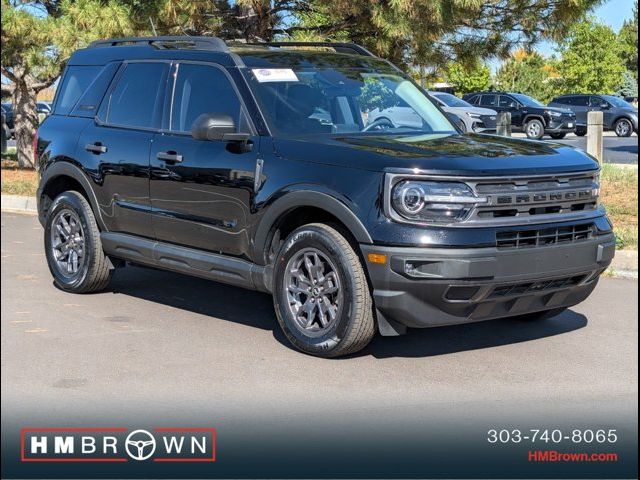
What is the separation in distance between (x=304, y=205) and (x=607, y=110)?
33.3 m

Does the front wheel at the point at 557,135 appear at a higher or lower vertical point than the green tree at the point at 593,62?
lower

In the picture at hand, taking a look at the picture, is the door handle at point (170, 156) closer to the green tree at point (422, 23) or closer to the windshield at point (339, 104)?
the windshield at point (339, 104)

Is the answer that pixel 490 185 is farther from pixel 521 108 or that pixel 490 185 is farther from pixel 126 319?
pixel 521 108

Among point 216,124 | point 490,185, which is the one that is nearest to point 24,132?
point 216,124

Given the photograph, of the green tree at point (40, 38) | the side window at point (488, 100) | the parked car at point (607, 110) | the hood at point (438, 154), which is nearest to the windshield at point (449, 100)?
the side window at point (488, 100)

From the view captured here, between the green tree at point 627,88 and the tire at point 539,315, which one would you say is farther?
the green tree at point 627,88

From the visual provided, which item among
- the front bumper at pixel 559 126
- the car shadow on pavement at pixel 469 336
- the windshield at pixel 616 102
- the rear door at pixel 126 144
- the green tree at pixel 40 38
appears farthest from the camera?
the windshield at pixel 616 102

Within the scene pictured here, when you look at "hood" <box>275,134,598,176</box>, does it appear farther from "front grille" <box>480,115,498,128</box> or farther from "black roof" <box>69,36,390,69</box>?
"front grille" <box>480,115,498,128</box>

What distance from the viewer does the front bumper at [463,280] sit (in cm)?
604

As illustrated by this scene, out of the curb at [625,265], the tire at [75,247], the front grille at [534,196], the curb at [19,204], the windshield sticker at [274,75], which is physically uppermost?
the windshield sticker at [274,75]

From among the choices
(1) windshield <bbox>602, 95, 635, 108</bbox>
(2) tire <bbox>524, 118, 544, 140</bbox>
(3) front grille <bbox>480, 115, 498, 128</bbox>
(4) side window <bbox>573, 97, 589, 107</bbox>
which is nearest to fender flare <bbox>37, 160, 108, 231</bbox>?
(3) front grille <bbox>480, 115, 498, 128</bbox>

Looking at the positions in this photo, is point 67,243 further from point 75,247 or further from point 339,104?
point 339,104

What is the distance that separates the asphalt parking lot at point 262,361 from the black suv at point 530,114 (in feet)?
90.6

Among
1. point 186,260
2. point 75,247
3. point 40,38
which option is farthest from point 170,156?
point 40,38
